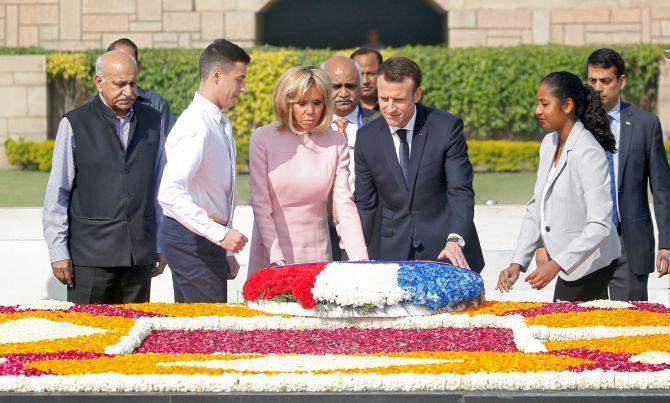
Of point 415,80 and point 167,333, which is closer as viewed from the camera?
point 167,333

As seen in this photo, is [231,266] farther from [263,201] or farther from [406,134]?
[406,134]

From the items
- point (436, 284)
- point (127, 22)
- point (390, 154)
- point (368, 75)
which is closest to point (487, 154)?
point (127, 22)

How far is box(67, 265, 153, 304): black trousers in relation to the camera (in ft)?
20.5

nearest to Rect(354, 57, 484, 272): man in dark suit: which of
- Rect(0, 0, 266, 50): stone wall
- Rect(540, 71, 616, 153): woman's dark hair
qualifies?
Rect(540, 71, 616, 153): woman's dark hair

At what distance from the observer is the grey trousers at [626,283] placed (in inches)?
248

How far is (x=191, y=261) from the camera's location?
18.8ft

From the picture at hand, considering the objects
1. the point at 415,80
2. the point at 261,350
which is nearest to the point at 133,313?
the point at 261,350

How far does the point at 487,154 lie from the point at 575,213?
34.9 feet

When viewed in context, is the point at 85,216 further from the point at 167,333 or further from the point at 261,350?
the point at 261,350

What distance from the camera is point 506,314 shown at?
5.01 metres

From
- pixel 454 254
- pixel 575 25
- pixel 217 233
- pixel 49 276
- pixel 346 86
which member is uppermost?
pixel 575 25

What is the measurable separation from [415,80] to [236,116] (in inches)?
441

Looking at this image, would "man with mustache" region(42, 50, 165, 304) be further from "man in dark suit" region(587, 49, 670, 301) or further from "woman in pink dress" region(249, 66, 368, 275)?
"man in dark suit" region(587, 49, 670, 301)

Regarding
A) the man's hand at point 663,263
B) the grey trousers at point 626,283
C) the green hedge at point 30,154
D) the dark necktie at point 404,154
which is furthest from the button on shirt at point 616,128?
the green hedge at point 30,154
